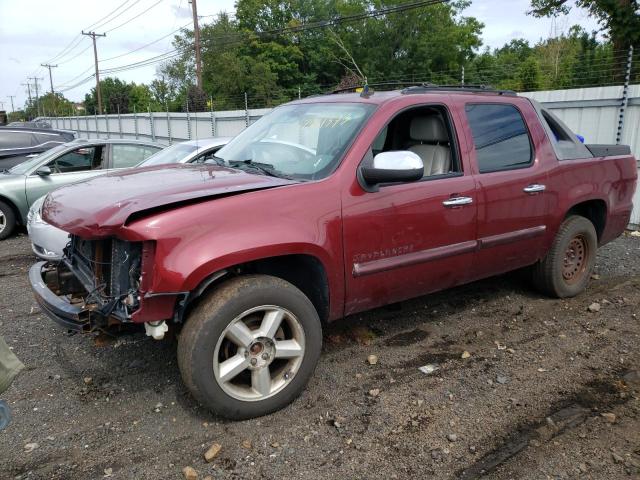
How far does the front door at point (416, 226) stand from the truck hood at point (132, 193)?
0.58 metres

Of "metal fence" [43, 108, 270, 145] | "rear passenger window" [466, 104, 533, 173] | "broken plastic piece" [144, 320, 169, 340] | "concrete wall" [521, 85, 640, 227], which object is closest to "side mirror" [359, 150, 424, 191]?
"rear passenger window" [466, 104, 533, 173]

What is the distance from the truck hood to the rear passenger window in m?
1.67

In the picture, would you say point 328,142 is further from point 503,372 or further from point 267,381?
point 503,372

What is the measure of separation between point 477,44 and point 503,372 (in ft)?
178

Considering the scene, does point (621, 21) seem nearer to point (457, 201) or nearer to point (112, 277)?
point (457, 201)

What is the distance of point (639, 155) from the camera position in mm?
7902

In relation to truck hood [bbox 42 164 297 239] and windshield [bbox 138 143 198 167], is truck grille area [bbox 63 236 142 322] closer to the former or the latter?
truck hood [bbox 42 164 297 239]

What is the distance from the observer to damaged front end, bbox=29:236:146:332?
2.77 metres

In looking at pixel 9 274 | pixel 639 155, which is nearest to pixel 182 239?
pixel 9 274

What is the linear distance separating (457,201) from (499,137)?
2.60 ft

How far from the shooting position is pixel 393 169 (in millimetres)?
3213

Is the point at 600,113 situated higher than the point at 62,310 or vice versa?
the point at 600,113

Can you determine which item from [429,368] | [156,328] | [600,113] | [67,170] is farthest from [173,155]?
[600,113]

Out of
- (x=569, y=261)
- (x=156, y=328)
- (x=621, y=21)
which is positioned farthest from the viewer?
(x=621, y=21)
